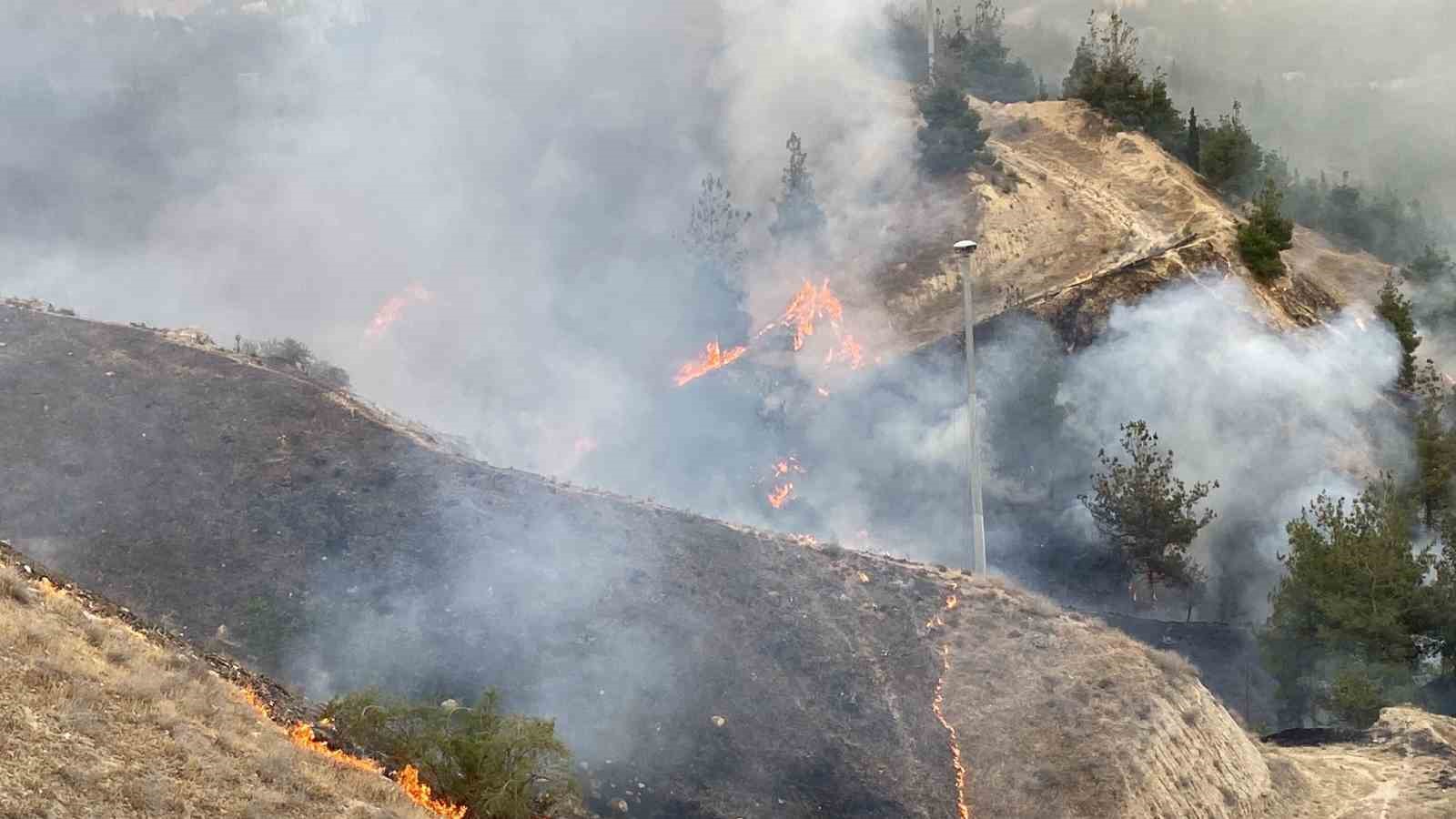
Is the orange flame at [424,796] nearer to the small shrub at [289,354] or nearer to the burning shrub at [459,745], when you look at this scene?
the burning shrub at [459,745]

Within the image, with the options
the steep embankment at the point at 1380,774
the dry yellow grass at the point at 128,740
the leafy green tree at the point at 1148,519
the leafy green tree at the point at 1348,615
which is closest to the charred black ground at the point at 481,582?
the dry yellow grass at the point at 128,740

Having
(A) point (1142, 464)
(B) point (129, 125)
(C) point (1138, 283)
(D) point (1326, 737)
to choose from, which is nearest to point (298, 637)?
(D) point (1326, 737)

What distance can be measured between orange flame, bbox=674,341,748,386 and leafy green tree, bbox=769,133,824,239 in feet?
22.4

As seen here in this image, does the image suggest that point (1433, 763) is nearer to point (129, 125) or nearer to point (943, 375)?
point (943, 375)

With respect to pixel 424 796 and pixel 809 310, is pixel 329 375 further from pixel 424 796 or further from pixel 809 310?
pixel 809 310

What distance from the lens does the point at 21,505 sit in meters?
20.0

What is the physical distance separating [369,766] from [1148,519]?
2585cm

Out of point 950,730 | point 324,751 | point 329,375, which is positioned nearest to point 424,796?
point 324,751

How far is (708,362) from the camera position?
45.6 metres

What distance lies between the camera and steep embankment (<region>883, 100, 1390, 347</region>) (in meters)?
43.9

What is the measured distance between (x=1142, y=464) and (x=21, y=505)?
28.0 m

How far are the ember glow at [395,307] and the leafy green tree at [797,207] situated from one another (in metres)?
15.2

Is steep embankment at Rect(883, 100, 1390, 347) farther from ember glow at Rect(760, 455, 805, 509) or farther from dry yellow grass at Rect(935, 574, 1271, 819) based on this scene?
dry yellow grass at Rect(935, 574, 1271, 819)

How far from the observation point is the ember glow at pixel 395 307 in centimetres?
4597
